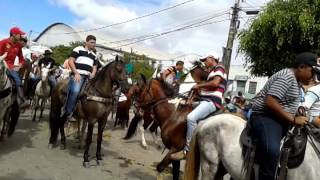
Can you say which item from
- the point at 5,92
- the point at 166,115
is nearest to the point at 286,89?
the point at 166,115

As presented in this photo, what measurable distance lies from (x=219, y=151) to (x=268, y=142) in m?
0.97

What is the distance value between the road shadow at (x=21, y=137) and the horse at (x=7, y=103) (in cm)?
24

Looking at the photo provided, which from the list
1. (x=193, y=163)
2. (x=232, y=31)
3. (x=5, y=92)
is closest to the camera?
(x=193, y=163)

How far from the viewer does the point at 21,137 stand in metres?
11.9

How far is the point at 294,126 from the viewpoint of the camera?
17.7 ft

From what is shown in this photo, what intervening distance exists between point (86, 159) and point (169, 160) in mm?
2281

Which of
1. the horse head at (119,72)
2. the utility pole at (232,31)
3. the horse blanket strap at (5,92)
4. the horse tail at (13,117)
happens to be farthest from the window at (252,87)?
the horse blanket strap at (5,92)

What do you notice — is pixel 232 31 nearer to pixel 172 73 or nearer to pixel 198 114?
pixel 172 73

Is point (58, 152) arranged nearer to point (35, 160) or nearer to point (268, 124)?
point (35, 160)

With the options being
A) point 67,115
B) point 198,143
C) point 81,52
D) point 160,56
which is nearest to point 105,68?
point 81,52

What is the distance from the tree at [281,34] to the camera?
57.9 ft

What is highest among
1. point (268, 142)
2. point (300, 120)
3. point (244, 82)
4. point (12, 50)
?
point (12, 50)

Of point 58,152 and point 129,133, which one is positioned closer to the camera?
point 58,152

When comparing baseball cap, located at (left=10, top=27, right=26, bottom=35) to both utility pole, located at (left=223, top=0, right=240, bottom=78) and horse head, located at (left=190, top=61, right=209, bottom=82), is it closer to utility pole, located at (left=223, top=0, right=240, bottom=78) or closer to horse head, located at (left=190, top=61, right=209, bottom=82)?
horse head, located at (left=190, top=61, right=209, bottom=82)
